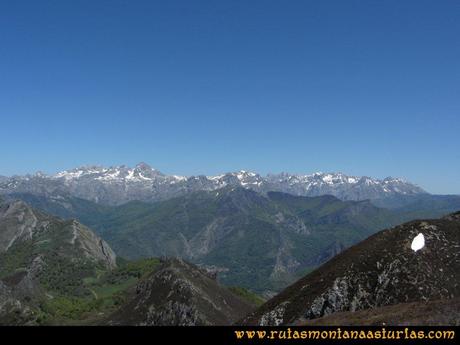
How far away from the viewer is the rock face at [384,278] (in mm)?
93500

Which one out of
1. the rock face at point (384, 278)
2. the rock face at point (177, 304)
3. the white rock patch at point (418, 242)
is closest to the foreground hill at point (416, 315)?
the rock face at point (384, 278)

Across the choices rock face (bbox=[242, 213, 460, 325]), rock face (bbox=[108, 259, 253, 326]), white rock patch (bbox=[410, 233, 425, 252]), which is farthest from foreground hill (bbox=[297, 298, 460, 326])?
rock face (bbox=[108, 259, 253, 326])

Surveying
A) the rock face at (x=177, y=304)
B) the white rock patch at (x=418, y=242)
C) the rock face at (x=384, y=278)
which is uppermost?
the white rock patch at (x=418, y=242)

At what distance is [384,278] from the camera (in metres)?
97.8

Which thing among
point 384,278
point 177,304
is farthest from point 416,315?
point 177,304

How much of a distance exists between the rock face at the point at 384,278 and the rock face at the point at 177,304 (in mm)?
65691

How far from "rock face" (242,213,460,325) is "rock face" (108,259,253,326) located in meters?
65.7

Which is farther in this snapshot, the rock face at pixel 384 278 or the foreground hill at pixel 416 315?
the rock face at pixel 384 278

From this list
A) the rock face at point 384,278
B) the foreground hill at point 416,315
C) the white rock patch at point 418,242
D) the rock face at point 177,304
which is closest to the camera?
the foreground hill at point 416,315

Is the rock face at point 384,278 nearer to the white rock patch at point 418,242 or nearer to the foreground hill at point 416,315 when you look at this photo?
the white rock patch at point 418,242

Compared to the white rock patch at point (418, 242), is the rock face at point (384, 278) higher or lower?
lower

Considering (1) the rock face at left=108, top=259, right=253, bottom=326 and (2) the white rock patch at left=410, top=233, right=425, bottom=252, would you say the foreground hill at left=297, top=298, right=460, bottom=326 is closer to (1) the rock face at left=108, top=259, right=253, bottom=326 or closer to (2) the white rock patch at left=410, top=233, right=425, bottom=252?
(2) the white rock patch at left=410, top=233, right=425, bottom=252

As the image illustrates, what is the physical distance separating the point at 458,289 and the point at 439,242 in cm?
1478

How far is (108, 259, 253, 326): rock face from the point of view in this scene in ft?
570
